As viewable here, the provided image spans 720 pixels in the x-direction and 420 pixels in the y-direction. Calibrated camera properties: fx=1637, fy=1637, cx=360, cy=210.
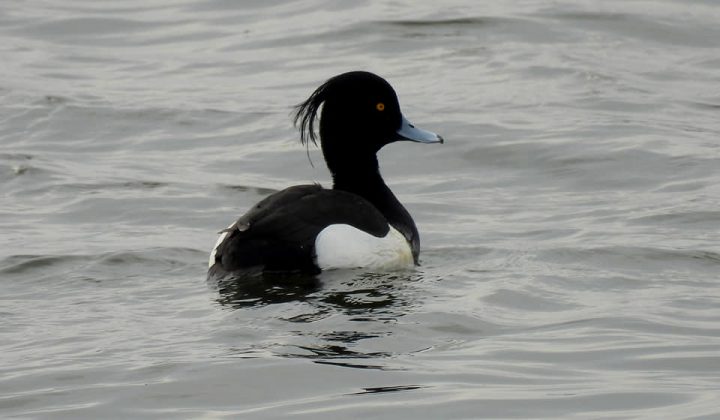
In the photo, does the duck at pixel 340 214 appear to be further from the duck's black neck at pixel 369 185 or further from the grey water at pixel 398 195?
the grey water at pixel 398 195

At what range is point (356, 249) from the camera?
8539 mm

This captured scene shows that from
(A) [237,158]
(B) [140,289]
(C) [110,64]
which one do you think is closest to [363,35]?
(C) [110,64]

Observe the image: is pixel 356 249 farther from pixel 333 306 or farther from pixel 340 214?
pixel 333 306

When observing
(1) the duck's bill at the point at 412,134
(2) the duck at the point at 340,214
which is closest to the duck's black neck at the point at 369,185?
(2) the duck at the point at 340,214

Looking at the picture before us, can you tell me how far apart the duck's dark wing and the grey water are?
5.3 inches

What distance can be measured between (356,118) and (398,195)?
2.02 metres

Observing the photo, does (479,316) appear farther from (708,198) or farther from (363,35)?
(363,35)

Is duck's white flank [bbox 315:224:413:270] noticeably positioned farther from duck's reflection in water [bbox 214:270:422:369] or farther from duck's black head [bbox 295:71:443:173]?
duck's black head [bbox 295:71:443:173]

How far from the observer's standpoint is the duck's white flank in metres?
8.44

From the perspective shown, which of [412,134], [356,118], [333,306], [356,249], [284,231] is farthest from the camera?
[412,134]

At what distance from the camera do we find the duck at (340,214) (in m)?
8.36

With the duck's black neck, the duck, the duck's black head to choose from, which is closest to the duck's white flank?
the duck

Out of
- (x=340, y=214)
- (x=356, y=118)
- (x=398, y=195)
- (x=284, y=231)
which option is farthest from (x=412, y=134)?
(x=398, y=195)

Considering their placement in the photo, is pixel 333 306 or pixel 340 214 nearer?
pixel 333 306
